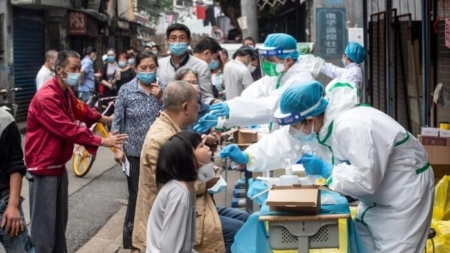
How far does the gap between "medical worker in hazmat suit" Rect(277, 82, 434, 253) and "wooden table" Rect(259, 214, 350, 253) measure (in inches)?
8.3

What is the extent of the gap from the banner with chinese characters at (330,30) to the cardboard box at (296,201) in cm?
1135

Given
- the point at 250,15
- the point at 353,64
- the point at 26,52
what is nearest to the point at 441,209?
the point at 353,64

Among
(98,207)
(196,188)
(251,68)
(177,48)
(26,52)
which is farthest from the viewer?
(26,52)

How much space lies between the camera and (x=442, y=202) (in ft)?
23.7

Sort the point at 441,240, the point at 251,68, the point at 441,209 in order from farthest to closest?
the point at 251,68, the point at 441,209, the point at 441,240

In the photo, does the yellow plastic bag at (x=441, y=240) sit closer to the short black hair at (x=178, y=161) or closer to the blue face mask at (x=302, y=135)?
the blue face mask at (x=302, y=135)

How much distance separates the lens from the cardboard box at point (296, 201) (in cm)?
513

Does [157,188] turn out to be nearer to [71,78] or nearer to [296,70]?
[71,78]

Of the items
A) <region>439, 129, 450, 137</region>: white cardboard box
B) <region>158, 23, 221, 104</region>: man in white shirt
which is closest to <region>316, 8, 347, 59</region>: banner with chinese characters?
<region>158, 23, 221, 104</region>: man in white shirt

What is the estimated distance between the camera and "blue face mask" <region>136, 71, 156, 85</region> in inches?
317

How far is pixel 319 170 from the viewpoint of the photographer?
5516 millimetres

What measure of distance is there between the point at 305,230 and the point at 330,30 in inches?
455

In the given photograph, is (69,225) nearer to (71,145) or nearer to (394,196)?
(71,145)

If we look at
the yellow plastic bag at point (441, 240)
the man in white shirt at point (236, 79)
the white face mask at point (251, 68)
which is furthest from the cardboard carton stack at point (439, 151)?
the white face mask at point (251, 68)
